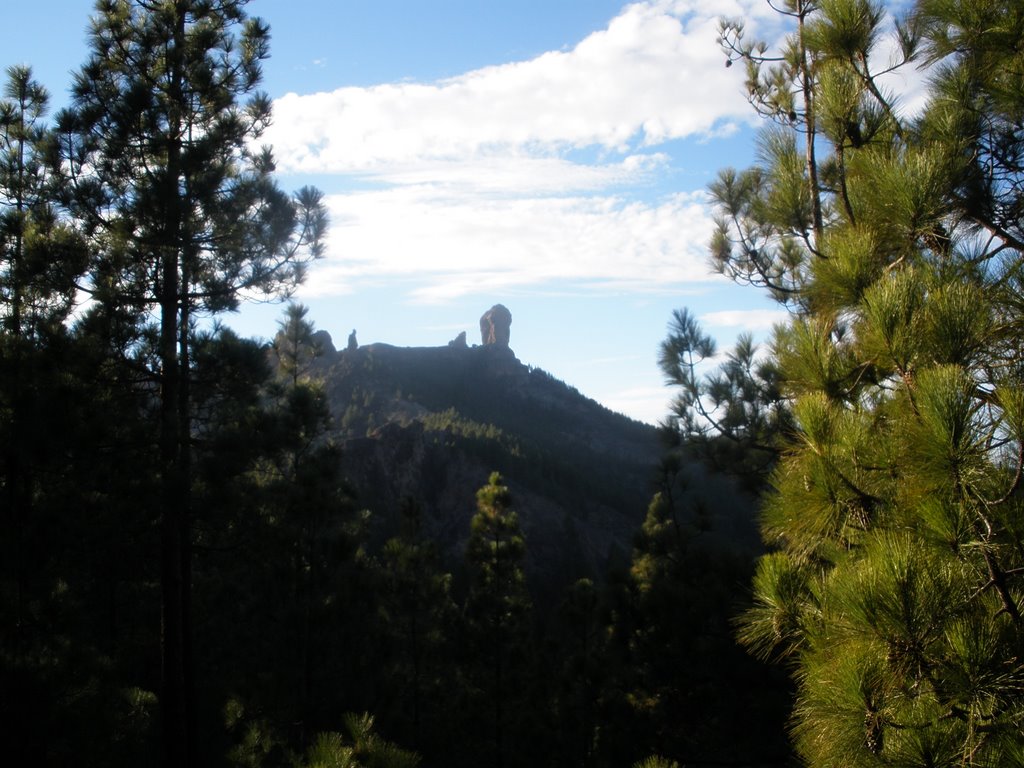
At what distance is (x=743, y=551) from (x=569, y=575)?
38.9 metres

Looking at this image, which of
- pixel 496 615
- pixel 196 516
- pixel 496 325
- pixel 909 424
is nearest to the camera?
pixel 909 424

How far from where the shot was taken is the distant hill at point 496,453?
5431 centimetres

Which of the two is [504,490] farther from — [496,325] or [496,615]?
[496,325]

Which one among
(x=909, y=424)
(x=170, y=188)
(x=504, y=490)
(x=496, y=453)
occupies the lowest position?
(x=496, y=453)

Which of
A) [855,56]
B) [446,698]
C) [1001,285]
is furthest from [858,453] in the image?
[446,698]

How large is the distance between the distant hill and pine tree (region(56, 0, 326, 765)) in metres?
21.6

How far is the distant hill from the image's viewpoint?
5431cm

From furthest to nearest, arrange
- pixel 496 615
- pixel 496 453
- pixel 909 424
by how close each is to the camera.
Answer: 1. pixel 496 453
2. pixel 496 615
3. pixel 909 424

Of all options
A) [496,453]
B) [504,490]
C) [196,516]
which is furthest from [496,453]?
[196,516]

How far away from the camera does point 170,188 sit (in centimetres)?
743

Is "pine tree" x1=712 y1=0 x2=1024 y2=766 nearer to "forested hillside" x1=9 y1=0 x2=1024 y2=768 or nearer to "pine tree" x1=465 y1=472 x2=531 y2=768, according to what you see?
"forested hillside" x1=9 y1=0 x2=1024 y2=768

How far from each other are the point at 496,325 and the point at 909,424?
117 m

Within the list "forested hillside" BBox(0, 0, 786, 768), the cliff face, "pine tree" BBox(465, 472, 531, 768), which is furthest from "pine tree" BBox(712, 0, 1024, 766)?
the cliff face

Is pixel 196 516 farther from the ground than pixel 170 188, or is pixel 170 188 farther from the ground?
pixel 170 188
